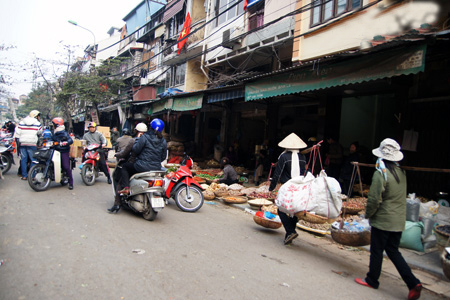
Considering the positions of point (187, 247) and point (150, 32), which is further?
point (150, 32)

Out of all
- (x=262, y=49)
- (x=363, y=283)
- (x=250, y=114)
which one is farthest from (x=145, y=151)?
(x=250, y=114)

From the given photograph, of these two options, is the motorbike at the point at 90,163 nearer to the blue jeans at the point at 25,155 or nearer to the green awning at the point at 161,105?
the blue jeans at the point at 25,155

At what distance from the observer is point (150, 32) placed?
84.5 ft

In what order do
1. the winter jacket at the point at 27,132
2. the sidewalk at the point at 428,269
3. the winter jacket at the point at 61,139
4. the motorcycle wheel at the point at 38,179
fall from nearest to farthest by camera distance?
the sidewalk at the point at 428,269, the motorcycle wheel at the point at 38,179, the winter jacket at the point at 61,139, the winter jacket at the point at 27,132

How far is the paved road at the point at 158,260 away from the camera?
3.02m

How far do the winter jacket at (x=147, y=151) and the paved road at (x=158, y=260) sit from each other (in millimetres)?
1015

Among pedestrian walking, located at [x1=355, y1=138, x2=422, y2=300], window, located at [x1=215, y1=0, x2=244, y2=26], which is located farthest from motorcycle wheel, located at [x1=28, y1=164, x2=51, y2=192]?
window, located at [x1=215, y1=0, x2=244, y2=26]

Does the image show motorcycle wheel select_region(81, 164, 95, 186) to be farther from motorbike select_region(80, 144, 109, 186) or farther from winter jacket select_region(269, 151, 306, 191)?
winter jacket select_region(269, 151, 306, 191)

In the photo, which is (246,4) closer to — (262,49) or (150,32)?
(262,49)

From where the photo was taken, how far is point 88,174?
28.4 ft

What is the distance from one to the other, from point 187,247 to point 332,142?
274 inches

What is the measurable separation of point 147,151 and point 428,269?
4995mm

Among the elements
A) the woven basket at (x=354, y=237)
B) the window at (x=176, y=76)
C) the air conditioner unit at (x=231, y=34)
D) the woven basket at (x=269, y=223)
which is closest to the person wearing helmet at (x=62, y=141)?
the woven basket at (x=269, y=223)

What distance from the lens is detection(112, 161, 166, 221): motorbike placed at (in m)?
5.44
